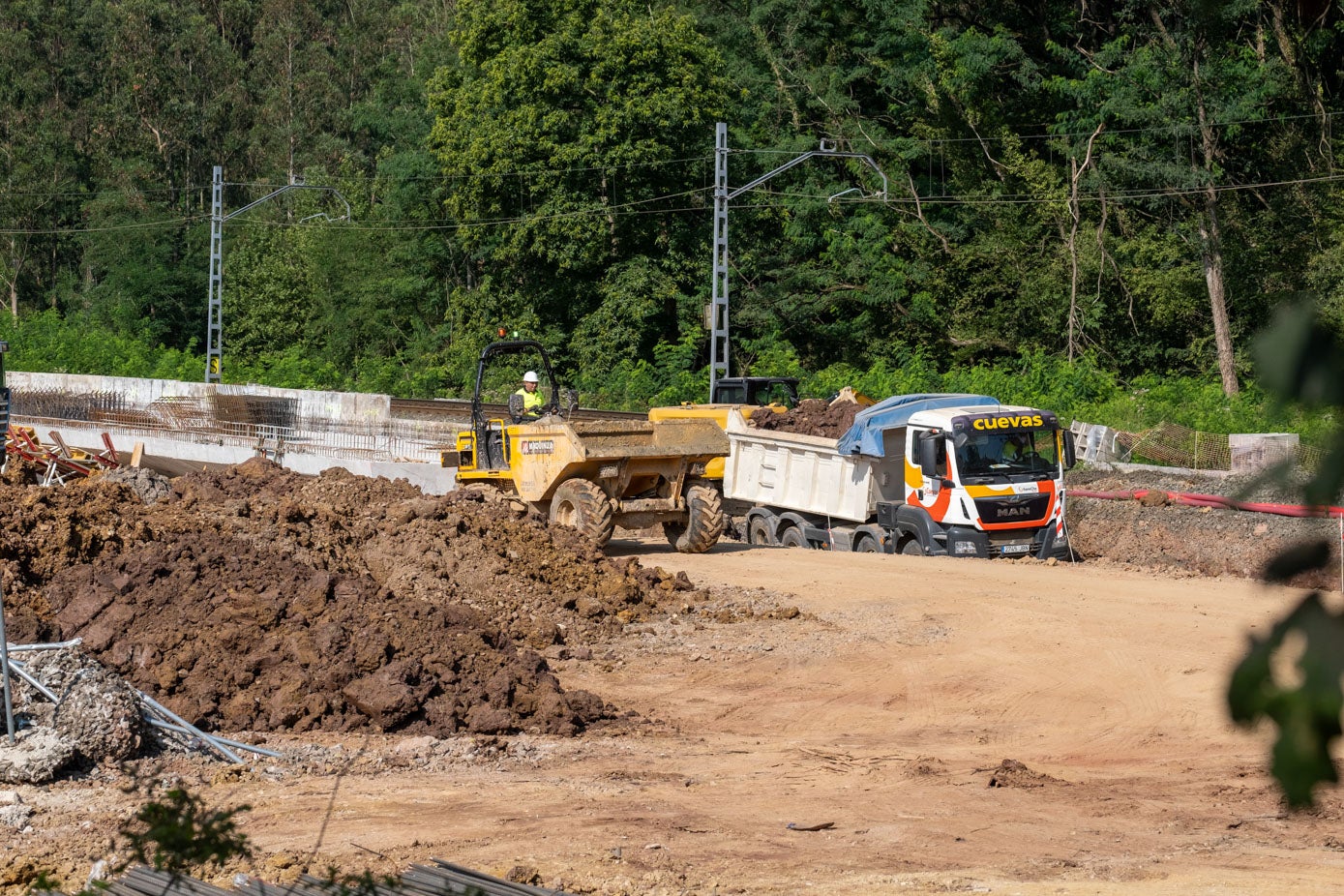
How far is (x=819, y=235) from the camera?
160 ft

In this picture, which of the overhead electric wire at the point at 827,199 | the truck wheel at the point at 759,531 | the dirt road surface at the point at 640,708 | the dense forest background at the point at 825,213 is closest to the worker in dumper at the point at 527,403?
the dirt road surface at the point at 640,708

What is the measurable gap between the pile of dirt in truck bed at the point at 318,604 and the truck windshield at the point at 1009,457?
4.18m

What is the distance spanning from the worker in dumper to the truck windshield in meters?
5.76

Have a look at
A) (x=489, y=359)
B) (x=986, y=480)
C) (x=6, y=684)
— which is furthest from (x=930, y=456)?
(x=6, y=684)

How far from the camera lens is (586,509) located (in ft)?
61.5

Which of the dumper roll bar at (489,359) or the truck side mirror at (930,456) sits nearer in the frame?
the truck side mirror at (930,456)

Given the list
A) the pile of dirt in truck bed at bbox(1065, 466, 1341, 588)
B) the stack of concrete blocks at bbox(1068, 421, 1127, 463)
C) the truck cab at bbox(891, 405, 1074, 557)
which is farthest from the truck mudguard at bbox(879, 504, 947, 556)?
the stack of concrete blocks at bbox(1068, 421, 1127, 463)

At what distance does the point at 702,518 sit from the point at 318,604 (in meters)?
8.09

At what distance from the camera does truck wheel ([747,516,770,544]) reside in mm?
22141

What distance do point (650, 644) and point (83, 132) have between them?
7772cm

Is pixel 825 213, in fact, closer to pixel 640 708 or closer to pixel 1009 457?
pixel 1009 457

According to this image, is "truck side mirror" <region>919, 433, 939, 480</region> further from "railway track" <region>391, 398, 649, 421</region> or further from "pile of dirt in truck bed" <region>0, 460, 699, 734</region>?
"railway track" <region>391, 398, 649, 421</region>

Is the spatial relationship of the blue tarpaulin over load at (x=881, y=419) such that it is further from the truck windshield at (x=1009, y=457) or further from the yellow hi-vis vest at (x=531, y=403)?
the yellow hi-vis vest at (x=531, y=403)

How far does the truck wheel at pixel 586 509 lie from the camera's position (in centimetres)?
1867
